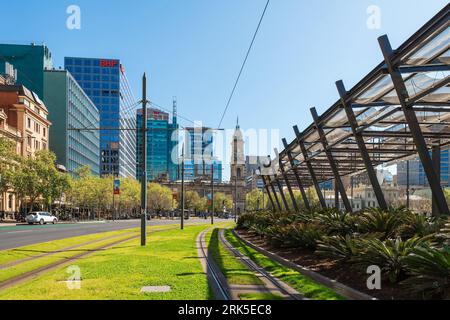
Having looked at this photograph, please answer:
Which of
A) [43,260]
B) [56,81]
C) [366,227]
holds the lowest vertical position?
[43,260]

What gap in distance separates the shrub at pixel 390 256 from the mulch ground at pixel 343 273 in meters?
0.24

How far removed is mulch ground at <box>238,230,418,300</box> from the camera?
349 inches

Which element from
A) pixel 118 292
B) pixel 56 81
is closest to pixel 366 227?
pixel 118 292

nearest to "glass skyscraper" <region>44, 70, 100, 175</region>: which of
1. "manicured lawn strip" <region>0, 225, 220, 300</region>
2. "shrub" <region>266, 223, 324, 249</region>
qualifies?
"shrub" <region>266, 223, 324, 249</region>

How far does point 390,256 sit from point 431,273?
6.29ft

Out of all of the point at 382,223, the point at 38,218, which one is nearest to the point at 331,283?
the point at 382,223

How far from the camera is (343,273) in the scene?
11438 millimetres

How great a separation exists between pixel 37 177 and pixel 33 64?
138 feet

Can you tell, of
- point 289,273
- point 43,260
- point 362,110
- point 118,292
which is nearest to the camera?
point 118,292

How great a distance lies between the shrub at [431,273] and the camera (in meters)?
7.75

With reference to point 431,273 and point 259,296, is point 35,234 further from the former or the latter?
point 431,273

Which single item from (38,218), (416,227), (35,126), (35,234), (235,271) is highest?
(35,126)
